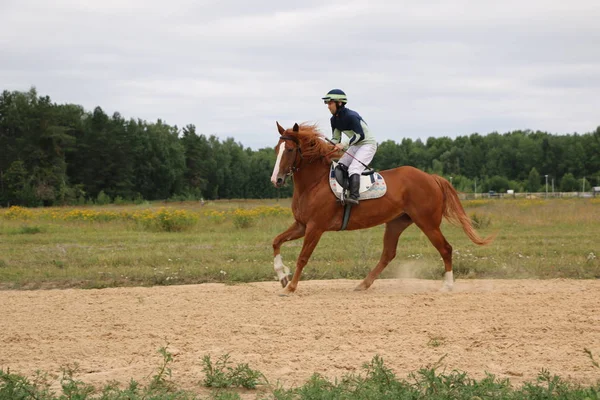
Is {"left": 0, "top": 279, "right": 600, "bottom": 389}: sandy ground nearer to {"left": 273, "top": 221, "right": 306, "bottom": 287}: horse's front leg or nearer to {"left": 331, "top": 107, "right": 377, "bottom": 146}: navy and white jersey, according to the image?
{"left": 273, "top": 221, "right": 306, "bottom": 287}: horse's front leg

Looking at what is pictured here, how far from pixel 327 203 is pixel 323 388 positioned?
5.24m

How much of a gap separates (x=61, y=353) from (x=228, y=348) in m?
1.66

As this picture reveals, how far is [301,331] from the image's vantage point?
754 cm

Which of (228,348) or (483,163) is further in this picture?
(483,163)

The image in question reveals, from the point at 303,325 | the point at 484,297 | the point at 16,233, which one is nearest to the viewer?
the point at 303,325

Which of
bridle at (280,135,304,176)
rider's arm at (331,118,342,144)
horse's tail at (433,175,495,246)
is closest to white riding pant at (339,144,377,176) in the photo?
rider's arm at (331,118,342,144)

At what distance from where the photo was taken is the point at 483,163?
126 metres

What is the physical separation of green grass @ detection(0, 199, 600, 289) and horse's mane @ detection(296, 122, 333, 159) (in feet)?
9.87

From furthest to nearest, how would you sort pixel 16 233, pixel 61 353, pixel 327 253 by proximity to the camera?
pixel 16 233 < pixel 327 253 < pixel 61 353

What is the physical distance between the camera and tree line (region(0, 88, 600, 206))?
61125 mm

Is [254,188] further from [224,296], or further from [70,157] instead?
[224,296]

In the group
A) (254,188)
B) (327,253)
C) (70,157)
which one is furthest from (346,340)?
(254,188)

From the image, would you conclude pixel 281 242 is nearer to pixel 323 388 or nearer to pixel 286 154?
pixel 286 154

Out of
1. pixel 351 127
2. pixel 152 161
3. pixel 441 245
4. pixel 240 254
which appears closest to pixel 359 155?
pixel 351 127
